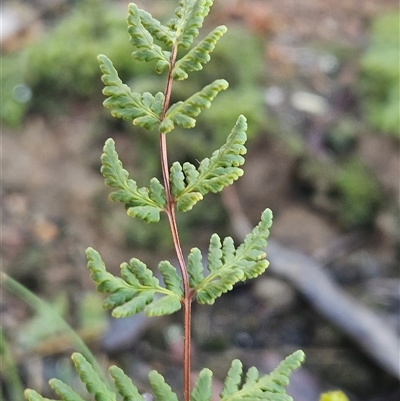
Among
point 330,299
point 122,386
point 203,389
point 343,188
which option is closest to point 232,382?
point 203,389

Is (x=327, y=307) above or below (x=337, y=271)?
below

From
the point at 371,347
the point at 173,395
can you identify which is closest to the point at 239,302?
the point at 371,347

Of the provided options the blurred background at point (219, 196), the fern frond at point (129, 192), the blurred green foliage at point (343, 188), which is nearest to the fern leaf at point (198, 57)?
the fern frond at point (129, 192)

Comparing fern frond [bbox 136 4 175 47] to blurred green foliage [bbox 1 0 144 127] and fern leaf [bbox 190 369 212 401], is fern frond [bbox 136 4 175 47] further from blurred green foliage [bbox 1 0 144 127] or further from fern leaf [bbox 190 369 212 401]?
blurred green foliage [bbox 1 0 144 127]

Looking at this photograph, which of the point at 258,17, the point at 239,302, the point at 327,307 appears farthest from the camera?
the point at 258,17

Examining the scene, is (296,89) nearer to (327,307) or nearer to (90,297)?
(327,307)

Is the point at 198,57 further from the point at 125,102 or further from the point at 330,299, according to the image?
the point at 330,299
